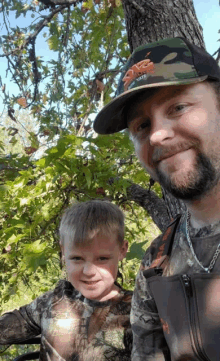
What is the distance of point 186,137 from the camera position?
1.08 metres

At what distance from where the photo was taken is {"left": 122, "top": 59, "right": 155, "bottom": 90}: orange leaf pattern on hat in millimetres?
1145

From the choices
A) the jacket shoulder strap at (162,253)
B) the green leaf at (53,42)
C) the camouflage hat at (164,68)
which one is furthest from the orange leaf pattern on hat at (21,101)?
the jacket shoulder strap at (162,253)

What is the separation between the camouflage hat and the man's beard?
0.25 m

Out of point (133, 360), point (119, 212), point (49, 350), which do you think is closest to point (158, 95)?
point (119, 212)

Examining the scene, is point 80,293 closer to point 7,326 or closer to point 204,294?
point 7,326

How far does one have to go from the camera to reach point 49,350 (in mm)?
1689

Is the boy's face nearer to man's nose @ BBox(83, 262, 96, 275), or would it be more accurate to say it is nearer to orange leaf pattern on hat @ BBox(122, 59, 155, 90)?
man's nose @ BBox(83, 262, 96, 275)

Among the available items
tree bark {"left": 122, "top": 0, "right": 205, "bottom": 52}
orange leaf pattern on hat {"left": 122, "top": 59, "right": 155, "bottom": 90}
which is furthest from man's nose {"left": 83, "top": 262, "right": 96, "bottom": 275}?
tree bark {"left": 122, "top": 0, "right": 205, "bottom": 52}

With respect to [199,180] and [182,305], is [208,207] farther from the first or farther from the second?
[182,305]

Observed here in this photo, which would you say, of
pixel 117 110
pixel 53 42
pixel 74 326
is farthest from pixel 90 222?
pixel 53 42

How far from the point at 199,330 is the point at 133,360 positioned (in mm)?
446

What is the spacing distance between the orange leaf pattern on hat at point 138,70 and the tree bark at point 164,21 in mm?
1072

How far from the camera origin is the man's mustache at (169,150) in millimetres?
1074

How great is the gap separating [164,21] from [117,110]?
1.14m
